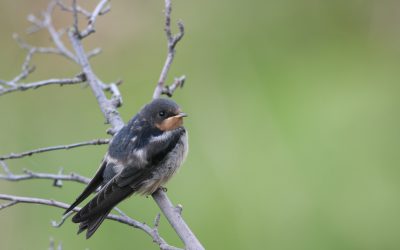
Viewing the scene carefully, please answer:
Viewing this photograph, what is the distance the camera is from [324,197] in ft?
13.2

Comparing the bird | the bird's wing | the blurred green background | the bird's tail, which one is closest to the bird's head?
the bird

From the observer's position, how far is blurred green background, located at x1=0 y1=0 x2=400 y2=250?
388 cm

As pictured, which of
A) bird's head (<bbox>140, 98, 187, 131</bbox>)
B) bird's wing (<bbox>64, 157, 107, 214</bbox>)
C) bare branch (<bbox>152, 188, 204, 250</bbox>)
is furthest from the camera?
bird's head (<bbox>140, 98, 187, 131</bbox>)

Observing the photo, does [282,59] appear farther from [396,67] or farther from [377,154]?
[377,154]

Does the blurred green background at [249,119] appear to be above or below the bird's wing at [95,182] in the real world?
below

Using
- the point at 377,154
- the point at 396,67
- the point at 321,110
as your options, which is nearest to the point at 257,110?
the point at 321,110

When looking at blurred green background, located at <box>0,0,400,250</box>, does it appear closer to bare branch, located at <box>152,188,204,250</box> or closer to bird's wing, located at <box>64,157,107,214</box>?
bird's wing, located at <box>64,157,107,214</box>

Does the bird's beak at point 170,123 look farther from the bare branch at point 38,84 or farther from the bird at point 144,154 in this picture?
the bare branch at point 38,84

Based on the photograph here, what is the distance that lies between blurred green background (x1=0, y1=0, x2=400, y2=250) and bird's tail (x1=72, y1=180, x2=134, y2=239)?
1.27 meters

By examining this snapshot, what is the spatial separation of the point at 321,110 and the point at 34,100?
6.52ft

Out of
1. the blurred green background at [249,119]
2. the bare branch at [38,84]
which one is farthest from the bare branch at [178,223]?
the blurred green background at [249,119]

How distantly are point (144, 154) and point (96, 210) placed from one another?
1.16 ft

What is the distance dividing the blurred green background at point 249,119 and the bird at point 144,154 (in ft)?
3.63

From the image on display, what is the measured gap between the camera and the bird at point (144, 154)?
2.56 m
